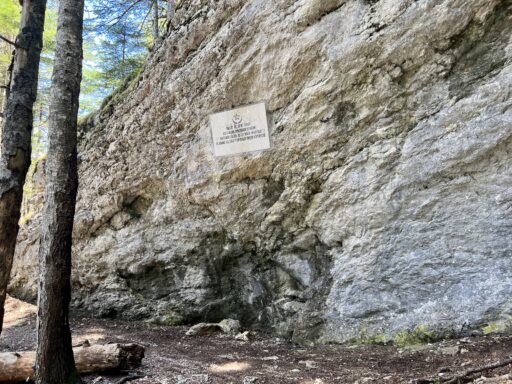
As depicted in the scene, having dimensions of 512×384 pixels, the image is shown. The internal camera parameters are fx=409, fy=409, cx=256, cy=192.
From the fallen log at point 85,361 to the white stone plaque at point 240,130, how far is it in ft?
13.9

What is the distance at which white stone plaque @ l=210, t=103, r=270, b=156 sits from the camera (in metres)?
7.73

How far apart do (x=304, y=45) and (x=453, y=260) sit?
4.33 m

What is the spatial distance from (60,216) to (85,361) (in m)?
1.81

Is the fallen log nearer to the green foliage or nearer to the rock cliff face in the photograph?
the rock cliff face

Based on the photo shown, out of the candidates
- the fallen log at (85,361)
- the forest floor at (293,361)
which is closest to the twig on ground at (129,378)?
the forest floor at (293,361)

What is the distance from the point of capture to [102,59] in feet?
48.8

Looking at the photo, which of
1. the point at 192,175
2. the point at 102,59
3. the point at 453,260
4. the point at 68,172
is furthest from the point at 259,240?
the point at 102,59

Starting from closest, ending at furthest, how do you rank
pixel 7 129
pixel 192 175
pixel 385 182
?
pixel 7 129, pixel 385 182, pixel 192 175

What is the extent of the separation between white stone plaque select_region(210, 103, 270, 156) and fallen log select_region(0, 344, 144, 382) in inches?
166

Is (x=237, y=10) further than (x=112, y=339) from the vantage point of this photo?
Yes

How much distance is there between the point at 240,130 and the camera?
7.98 meters

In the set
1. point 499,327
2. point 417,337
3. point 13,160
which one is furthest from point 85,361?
point 499,327

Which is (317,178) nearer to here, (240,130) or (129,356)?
(240,130)

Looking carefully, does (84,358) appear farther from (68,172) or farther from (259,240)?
(259,240)
